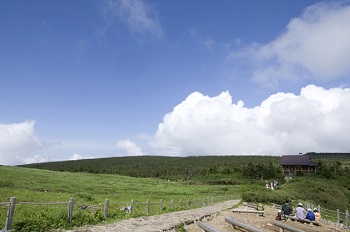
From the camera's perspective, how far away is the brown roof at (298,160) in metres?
87.5

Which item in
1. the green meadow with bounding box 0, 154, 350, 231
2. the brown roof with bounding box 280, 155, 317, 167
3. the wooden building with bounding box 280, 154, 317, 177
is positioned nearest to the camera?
the green meadow with bounding box 0, 154, 350, 231

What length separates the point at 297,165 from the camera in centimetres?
8938

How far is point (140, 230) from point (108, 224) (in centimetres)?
212

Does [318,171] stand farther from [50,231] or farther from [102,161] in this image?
[102,161]

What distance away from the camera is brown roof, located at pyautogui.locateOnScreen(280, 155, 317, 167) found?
87.5 metres

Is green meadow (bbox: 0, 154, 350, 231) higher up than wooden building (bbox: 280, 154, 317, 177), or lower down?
lower down

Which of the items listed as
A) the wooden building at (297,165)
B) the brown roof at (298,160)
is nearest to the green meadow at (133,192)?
the wooden building at (297,165)

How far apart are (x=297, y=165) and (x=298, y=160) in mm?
1494

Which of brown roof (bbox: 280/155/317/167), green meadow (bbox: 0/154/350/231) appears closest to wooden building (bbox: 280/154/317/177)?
brown roof (bbox: 280/155/317/167)

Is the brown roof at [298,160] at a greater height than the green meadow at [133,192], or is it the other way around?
the brown roof at [298,160]

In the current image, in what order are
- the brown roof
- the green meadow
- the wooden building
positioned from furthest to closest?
the wooden building < the brown roof < the green meadow

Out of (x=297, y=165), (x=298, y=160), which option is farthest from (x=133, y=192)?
(x=298, y=160)

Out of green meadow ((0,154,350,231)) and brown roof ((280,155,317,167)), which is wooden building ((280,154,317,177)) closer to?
brown roof ((280,155,317,167))

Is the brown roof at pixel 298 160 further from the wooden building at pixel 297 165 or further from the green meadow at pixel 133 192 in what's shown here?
the green meadow at pixel 133 192
